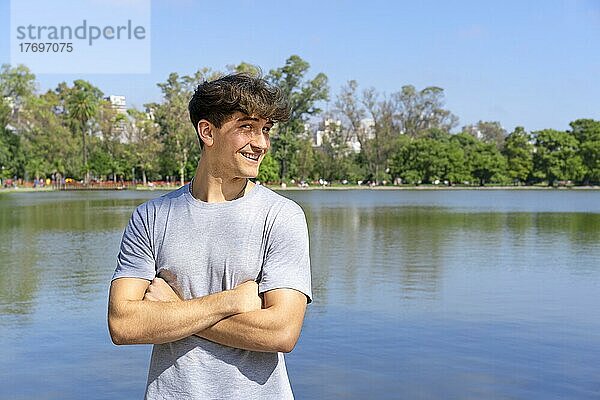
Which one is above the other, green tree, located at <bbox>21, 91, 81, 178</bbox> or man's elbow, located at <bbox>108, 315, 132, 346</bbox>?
green tree, located at <bbox>21, 91, 81, 178</bbox>

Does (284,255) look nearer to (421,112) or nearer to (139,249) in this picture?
(139,249)

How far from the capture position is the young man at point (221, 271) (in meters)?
1.81

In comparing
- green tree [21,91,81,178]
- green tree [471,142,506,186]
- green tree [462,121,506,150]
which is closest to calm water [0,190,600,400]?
green tree [21,91,81,178]

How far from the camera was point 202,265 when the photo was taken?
184cm

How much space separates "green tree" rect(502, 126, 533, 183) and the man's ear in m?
76.1

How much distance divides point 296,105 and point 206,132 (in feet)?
251

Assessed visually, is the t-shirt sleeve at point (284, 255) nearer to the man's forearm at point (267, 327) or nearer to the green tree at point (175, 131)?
the man's forearm at point (267, 327)

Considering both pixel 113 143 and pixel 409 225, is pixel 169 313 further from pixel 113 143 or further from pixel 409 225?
pixel 113 143

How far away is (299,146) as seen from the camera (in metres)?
74.8

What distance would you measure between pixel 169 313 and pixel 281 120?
520 mm

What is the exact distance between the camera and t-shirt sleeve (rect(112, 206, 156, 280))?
1882 mm

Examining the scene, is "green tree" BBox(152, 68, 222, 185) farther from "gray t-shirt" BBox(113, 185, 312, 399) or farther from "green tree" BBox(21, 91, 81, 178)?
"gray t-shirt" BBox(113, 185, 312, 399)

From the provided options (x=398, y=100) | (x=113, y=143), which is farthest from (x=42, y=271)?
(x=398, y=100)

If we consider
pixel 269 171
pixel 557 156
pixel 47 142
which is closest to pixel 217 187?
pixel 269 171
